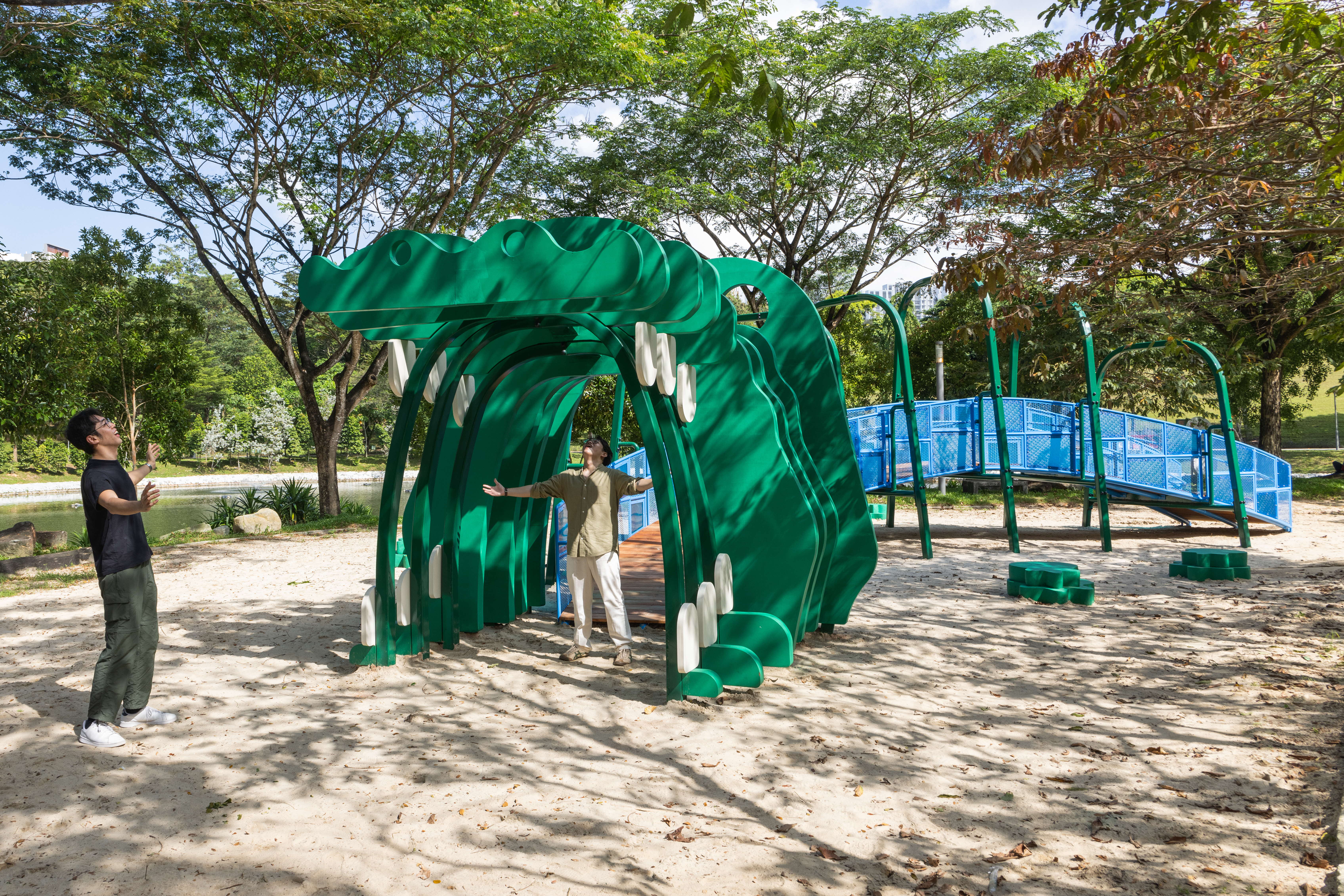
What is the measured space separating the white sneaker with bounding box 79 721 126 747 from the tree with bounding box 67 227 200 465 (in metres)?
14.6

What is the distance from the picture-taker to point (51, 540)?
1367cm

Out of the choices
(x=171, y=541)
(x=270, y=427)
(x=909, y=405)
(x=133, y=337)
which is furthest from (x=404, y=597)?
(x=270, y=427)

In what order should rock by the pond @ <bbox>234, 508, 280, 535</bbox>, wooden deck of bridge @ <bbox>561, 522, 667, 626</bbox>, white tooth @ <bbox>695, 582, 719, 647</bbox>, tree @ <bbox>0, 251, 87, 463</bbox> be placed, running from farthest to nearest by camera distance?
rock by the pond @ <bbox>234, 508, 280, 535</bbox>
tree @ <bbox>0, 251, 87, 463</bbox>
wooden deck of bridge @ <bbox>561, 522, 667, 626</bbox>
white tooth @ <bbox>695, 582, 719, 647</bbox>

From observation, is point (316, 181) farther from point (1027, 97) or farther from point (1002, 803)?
point (1002, 803)

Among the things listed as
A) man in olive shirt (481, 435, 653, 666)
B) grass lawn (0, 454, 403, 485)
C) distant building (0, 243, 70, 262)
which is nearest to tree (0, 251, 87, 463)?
distant building (0, 243, 70, 262)

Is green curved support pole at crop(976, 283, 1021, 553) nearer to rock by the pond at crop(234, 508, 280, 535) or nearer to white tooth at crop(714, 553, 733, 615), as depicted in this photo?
white tooth at crop(714, 553, 733, 615)

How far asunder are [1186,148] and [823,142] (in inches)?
523

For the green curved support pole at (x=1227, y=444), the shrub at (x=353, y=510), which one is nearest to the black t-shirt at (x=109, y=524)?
the green curved support pole at (x=1227, y=444)

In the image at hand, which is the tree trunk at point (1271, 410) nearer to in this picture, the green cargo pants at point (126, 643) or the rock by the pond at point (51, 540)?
the green cargo pants at point (126, 643)

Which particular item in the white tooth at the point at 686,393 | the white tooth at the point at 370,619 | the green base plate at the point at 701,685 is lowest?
the green base plate at the point at 701,685

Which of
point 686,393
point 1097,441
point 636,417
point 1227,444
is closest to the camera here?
point 686,393

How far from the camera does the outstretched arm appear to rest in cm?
621

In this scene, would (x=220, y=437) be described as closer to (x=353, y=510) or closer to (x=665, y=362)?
(x=353, y=510)

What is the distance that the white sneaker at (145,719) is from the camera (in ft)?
16.6
